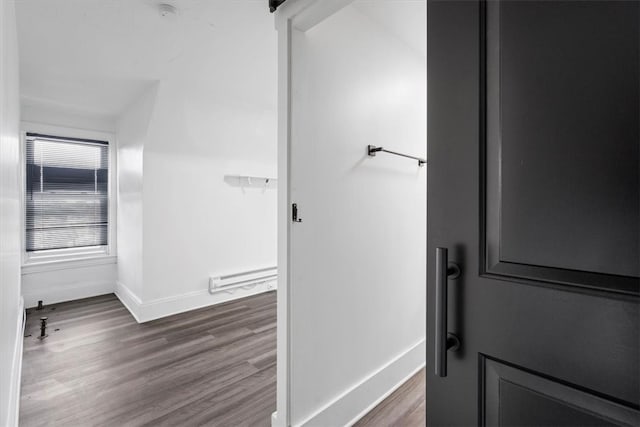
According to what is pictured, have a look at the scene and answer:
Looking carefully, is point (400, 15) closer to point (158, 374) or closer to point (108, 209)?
point (158, 374)

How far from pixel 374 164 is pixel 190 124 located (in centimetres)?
230

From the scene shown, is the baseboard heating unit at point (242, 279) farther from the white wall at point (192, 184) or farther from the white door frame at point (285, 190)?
the white door frame at point (285, 190)

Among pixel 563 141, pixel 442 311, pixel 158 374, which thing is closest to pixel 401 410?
pixel 442 311

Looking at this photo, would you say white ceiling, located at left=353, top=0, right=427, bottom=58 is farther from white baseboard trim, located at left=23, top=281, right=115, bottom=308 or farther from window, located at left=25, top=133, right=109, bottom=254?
white baseboard trim, located at left=23, top=281, right=115, bottom=308

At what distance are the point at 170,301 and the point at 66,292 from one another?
1.51 m

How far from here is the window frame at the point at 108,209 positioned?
11.5ft

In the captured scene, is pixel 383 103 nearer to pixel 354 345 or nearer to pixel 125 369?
pixel 354 345

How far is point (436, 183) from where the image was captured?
798mm

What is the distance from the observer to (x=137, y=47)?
84.9 inches

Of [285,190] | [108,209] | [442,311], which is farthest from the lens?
[108,209]

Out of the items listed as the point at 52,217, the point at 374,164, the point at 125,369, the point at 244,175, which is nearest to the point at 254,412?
the point at 125,369

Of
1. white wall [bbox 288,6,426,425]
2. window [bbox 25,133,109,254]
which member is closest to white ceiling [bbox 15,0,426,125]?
white wall [bbox 288,6,426,425]

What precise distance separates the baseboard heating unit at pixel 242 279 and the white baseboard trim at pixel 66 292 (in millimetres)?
1562

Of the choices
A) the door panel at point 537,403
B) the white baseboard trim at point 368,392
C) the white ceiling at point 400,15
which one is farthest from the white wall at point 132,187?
the door panel at point 537,403
